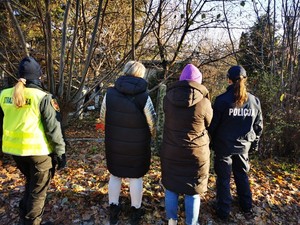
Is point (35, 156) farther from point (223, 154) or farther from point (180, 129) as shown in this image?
point (223, 154)

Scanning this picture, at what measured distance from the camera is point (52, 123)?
8.48ft

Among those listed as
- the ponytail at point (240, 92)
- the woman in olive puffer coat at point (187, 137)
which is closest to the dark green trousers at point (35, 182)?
the woman in olive puffer coat at point (187, 137)

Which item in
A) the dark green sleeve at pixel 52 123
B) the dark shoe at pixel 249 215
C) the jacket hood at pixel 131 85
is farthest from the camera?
the dark shoe at pixel 249 215

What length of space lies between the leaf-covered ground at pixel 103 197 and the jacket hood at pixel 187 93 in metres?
1.66

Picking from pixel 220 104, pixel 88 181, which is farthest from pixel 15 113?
pixel 220 104

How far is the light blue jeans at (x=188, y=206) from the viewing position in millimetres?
2822

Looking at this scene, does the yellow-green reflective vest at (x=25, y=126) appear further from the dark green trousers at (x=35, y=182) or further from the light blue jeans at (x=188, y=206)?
the light blue jeans at (x=188, y=206)

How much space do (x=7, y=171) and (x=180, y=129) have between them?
3483 mm

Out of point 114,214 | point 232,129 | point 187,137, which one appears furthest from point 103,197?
point 232,129

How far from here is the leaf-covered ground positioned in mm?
3305

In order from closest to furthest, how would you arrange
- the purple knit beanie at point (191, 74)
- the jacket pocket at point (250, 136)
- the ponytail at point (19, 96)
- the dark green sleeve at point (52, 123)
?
the ponytail at point (19, 96)
the dark green sleeve at point (52, 123)
the purple knit beanie at point (191, 74)
the jacket pocket at point (250, 136)

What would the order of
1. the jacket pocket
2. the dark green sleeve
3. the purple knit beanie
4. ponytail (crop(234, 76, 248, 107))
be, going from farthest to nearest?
the jacket pocket
ponytail (crop(234, 76, 248, 107))
the purple knit beanie
the dark green sleeve

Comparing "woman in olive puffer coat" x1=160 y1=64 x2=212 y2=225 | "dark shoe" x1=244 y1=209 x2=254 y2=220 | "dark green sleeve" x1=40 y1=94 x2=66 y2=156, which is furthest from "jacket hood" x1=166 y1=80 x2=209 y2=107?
"dark shoe" x1=244 y1=209 x2=254 y2=220

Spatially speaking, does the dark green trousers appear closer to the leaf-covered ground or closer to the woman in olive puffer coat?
the leaf-covered ground
